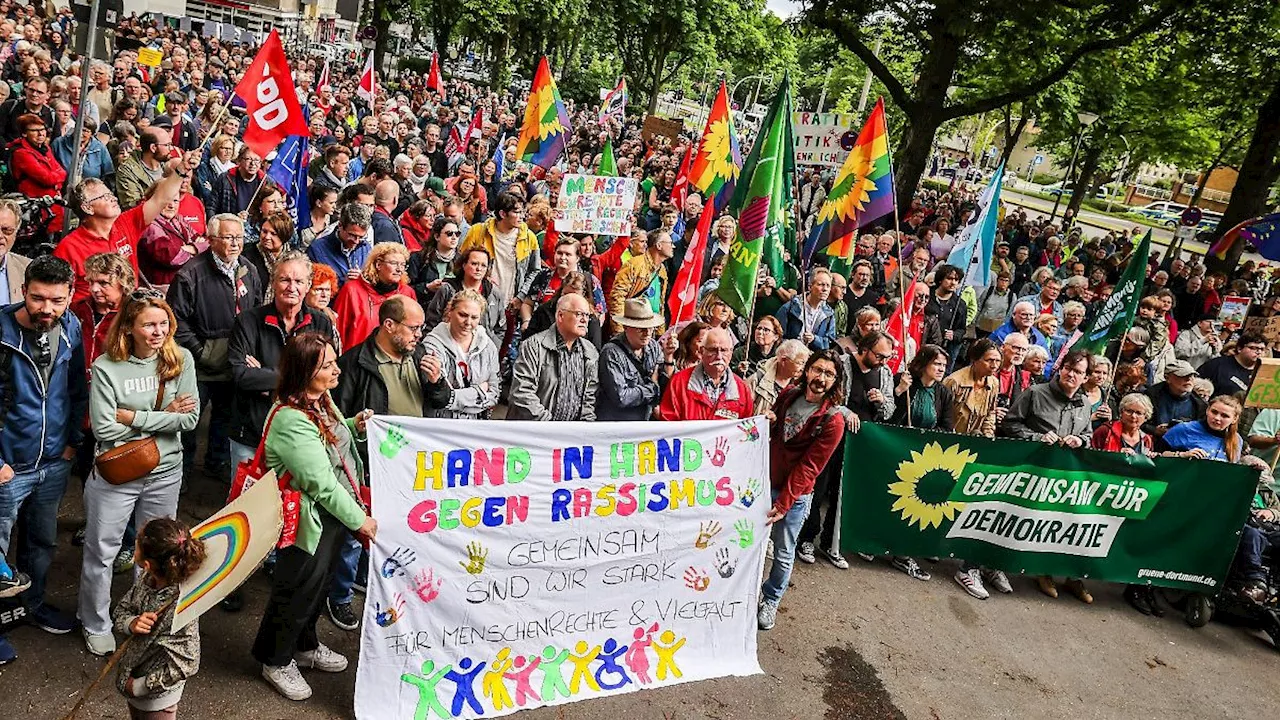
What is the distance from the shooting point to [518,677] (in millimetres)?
4195

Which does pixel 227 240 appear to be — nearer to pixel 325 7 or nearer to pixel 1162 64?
pixel 1162 64

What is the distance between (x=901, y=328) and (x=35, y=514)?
632cm

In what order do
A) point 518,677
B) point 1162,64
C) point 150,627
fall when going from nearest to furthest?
point 150,627 → point 518,677 → point 1162,64

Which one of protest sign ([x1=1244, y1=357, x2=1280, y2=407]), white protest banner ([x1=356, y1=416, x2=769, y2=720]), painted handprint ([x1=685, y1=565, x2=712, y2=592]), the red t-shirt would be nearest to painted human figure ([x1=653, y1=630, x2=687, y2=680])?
white protest banner ([x1=356, y1=416, x2=769, y2=720])

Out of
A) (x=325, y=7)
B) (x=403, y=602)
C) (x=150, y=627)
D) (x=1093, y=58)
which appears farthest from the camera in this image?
(x=325, y=7)

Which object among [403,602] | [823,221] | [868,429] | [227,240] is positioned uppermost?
[823,221]

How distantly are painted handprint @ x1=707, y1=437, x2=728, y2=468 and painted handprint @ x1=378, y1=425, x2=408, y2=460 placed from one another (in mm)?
1696

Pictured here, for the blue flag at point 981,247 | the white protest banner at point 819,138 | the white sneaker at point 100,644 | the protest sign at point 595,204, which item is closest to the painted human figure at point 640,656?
the white sneaker at point 100,644

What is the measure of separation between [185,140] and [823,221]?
8.49 m

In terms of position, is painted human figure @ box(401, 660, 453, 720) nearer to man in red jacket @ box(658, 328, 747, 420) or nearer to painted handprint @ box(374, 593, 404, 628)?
painted handprint @ box(374, 593, 404, 628)

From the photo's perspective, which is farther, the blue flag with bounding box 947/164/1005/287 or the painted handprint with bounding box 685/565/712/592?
the blue flag with bounding box 947/164/1005/287

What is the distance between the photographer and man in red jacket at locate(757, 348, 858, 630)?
4996 millimetres

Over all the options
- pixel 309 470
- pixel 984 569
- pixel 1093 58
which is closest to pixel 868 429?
pixel 984 569

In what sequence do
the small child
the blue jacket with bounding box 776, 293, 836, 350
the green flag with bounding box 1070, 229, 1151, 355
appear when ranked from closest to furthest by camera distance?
1. the small child
2. the green flag with bounding box 1070, 229, 1151, 355
3. the blue jacket with bounding box 776, 293, 836, 350
